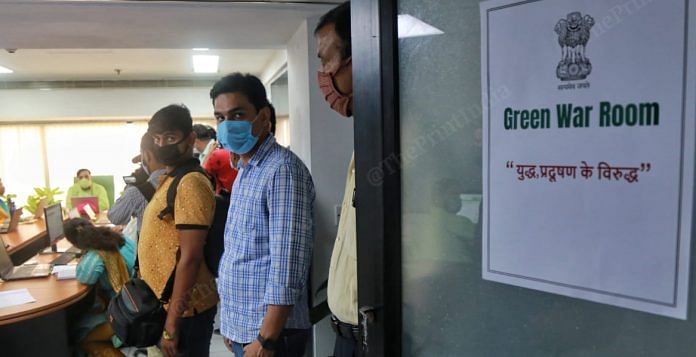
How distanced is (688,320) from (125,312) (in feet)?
6.00

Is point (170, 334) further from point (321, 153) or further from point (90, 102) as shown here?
point (90, 102)

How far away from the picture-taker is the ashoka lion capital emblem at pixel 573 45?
1.95 ft

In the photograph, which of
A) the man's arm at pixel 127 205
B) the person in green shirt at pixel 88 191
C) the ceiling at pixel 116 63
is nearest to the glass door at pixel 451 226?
the man's arm at pixel 127 205

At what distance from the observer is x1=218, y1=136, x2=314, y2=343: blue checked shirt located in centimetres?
143

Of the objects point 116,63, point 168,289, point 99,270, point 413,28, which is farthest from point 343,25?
point 116,63

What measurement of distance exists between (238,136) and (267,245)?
1.32ft

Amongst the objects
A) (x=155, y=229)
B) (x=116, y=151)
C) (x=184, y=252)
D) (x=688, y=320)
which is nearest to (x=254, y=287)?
(x=184, y=252)

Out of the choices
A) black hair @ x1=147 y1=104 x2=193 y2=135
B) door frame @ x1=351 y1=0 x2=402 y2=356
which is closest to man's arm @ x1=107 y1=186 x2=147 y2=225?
black hair @ x1=147 y1=104 x2=193 y2=135

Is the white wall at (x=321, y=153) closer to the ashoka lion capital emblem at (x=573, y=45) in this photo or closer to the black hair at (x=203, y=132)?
the black hair at (x=203, y=132)

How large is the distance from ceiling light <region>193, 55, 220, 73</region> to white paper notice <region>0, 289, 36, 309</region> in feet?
11.8

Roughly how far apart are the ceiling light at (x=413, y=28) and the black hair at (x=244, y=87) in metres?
0.98

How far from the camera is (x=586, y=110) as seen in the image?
1.95 feet

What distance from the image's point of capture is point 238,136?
1602mm

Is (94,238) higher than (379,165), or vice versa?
(379,165)
